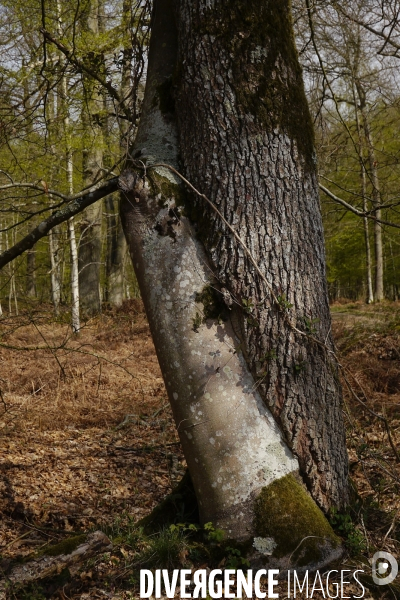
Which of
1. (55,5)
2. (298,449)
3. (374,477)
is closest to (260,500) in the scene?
(298,449)

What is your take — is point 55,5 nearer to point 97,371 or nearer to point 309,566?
point 97,371

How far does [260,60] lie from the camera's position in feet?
9.12

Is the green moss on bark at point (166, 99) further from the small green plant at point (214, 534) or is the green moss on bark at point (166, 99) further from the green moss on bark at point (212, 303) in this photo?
the small green plant at point (214, 534)

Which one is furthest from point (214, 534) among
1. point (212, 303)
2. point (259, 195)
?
point (259, 195)

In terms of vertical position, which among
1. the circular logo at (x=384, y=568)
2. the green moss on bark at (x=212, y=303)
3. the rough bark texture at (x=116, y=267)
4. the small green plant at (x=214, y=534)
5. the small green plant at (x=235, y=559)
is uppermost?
the rough bark texture at (x=116, y=267)

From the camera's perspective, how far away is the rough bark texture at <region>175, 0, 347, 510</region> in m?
2.75

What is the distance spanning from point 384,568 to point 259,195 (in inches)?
88.1

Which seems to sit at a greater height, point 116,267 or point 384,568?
point 116,267

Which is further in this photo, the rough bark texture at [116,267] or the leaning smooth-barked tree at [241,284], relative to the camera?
the rough bark texture at [116,267]

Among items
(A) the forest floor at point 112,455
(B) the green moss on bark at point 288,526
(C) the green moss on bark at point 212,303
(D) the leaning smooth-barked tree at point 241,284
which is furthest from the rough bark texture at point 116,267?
(B) the green moss on bark at point 288,526

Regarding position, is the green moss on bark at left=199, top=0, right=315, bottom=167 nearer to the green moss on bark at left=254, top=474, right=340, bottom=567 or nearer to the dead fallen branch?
the green moss on bark at left=254, top=474, right=340, bottom=567

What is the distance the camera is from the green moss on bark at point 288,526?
8.57 ft

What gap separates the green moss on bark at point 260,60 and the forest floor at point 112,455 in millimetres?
1700

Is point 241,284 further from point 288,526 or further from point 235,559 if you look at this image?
point 235,559
